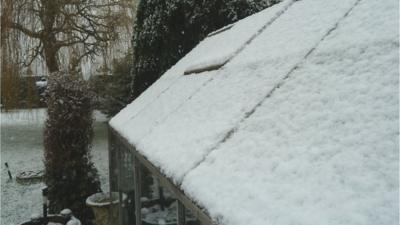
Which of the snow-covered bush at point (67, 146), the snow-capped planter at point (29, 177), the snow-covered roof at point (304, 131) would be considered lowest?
the snow-capped planter at point (29, 177)

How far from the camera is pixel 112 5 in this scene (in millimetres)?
12320

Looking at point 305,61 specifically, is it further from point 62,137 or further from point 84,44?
point 84,44

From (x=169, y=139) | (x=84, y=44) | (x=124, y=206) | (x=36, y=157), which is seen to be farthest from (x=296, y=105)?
(x=36, y=157)

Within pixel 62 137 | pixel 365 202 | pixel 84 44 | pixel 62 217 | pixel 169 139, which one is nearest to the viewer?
pixel 365 202

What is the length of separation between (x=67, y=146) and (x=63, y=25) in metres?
6.43

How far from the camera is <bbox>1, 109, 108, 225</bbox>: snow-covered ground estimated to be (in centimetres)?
767

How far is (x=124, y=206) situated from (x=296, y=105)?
4040 millimetres

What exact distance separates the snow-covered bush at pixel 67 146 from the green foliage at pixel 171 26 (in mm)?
2140

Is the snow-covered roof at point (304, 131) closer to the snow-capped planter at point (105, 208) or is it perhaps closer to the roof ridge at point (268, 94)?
the roof ridge at point (268, 94)

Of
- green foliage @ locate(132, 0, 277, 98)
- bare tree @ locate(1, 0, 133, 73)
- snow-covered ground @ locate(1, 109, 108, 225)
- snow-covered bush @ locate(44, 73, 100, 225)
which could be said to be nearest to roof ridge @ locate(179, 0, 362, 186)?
snow-covered bush @ locate(44, 73, 100, 225)

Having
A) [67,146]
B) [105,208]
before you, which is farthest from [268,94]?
[67,146]

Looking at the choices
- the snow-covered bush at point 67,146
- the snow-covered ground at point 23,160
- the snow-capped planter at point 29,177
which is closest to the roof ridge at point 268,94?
the snow-covered bush at point 67,146

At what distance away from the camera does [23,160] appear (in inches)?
462

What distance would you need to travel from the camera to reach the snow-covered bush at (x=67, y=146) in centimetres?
652
